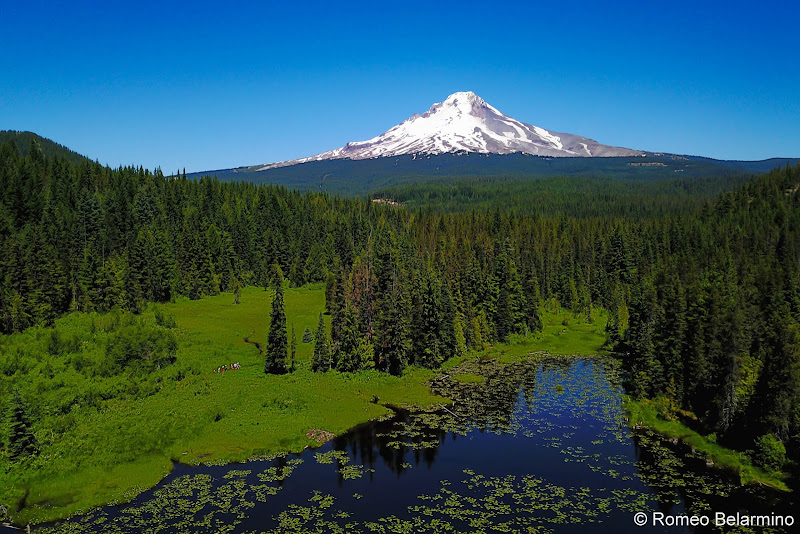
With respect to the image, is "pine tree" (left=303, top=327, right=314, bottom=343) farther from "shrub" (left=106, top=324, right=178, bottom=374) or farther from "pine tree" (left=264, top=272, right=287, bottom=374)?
"shrub" (left=106, top=324, right=178, bottom=374)

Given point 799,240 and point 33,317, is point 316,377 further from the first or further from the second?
point 799,240

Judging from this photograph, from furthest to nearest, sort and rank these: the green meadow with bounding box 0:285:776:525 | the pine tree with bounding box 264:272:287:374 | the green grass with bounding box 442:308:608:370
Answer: the green grass with bounding box 442:308:608:370
the pine tree with bounding box 264:272:287:374
the green meadow with bounding box 0:285:776:525

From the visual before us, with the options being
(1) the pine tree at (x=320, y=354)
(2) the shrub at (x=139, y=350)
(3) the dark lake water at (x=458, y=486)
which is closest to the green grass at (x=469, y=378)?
(3) the dark lake water at (x=458, y=486)

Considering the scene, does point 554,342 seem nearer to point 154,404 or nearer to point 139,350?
point 139,350

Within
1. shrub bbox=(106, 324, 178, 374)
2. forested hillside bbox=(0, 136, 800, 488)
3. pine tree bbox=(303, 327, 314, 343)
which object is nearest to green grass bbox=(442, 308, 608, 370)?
forested hillside bbox=(0, 136, 800, 488)

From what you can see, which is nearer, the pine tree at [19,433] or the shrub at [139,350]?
the pine tree at [19,433]

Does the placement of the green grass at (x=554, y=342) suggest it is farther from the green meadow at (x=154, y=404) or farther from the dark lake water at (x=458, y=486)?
the dark lake water at (x=458, y=486)

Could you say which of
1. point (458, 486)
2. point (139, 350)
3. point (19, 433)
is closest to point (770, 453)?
point (458, 486)
